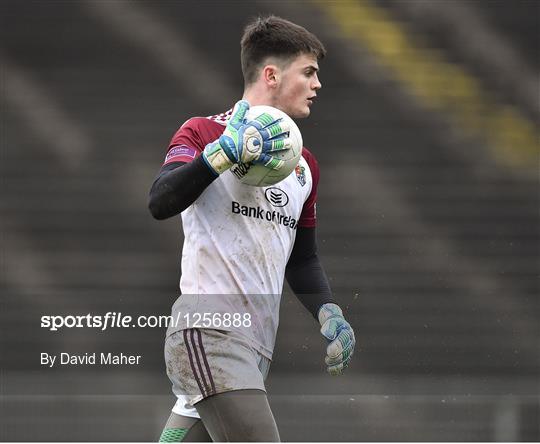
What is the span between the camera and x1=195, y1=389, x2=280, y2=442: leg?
263 cm

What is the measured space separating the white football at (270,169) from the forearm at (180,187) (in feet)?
0.50

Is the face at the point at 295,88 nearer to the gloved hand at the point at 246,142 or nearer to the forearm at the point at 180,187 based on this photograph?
the gloved hand at the point at 246,142

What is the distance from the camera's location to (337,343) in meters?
2.98

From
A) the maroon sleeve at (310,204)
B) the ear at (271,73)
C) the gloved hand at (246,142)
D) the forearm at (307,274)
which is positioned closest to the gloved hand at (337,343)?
the forearm at (307,274)

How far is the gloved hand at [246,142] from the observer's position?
2547 millimetres

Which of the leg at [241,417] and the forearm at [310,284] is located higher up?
the forearm at [310,284]

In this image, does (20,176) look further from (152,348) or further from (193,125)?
(193,125)

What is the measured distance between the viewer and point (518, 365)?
17.6 feet

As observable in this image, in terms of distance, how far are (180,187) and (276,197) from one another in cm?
42

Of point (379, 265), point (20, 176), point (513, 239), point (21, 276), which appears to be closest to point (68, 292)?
point (21, 276)

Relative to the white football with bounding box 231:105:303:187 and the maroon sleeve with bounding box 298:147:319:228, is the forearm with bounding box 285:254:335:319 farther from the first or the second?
the white football with bounding box 231:105:303:187

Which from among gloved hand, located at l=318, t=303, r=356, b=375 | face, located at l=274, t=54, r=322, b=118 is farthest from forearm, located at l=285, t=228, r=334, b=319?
face, located at l=274, t=54, r=322, b=118

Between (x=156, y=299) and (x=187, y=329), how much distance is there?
2.56 m

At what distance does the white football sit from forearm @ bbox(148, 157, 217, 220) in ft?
0.50
